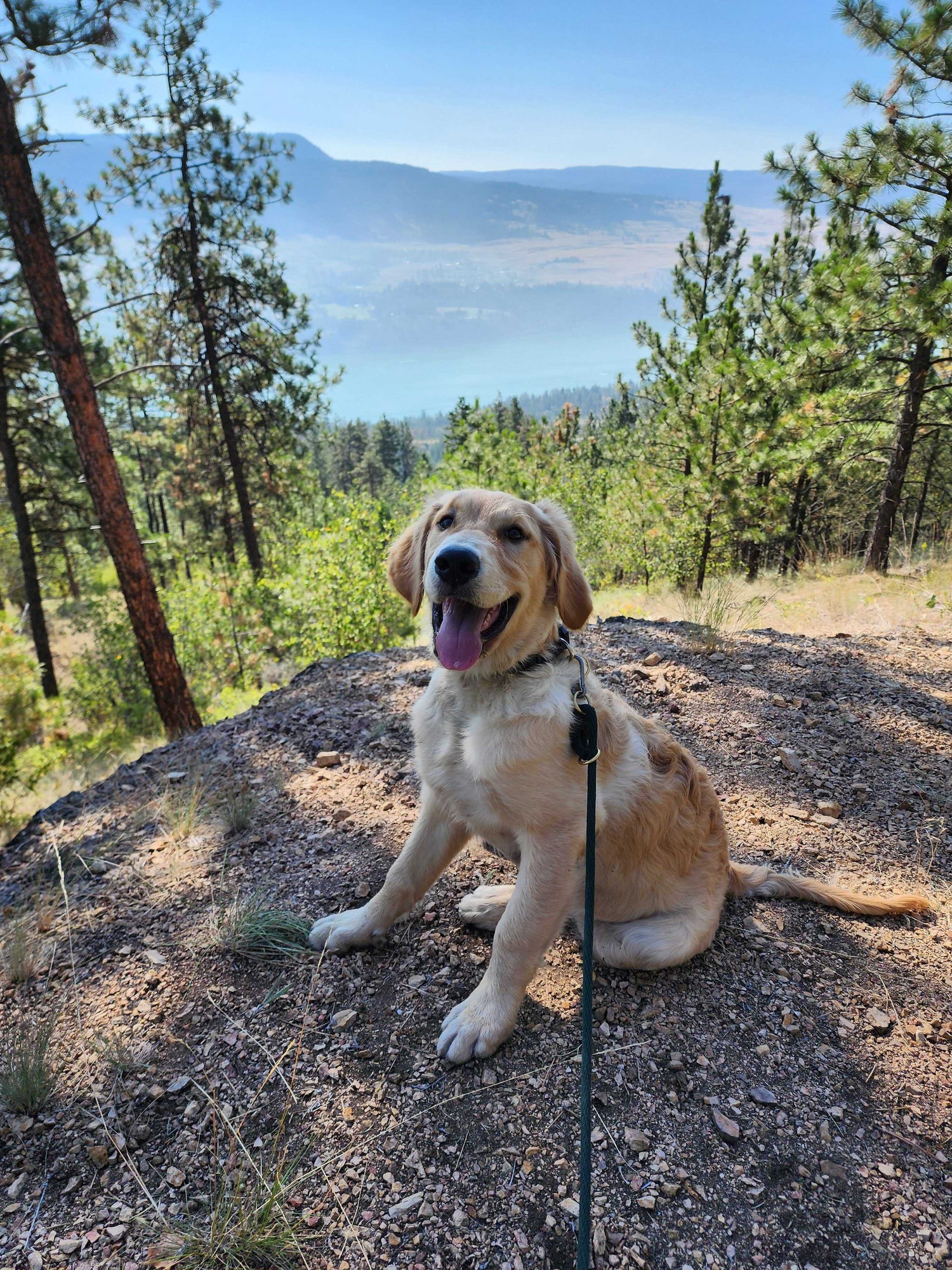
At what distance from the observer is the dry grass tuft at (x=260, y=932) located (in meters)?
2.49

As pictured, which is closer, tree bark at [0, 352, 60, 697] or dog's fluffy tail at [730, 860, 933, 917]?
dog's fluffy tail at [730, 860, 933, 917]

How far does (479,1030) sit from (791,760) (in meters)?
2.53

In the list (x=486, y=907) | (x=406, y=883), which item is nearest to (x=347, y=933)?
(x=406, y=883)

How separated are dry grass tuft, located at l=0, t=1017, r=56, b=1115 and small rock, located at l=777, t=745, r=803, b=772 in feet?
12.0

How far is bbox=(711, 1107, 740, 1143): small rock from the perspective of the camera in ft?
6.07

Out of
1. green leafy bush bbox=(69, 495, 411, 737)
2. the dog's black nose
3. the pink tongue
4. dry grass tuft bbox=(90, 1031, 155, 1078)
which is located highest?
the dog's black nose

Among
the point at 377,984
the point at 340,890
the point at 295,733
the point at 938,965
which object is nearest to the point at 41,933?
the point at 340,890

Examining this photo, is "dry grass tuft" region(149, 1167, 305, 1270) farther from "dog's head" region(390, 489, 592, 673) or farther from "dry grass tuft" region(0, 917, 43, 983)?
"dog's head" region(390, 489, 592, 673)

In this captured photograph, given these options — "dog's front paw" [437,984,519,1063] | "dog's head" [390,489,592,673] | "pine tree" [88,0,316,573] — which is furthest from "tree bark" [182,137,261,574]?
"dog's front paw" [437,984,519,1063]

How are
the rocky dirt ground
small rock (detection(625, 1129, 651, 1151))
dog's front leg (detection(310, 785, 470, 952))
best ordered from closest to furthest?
the rocky dirt ground
small rock (detection(625, 1129, 651, 1151))
dog's front leg (detection(310, 785, 470, 952))

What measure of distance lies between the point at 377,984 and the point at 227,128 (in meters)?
14.5

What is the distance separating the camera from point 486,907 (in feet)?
8.59

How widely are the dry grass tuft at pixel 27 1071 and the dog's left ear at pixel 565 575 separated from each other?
229 centimetres

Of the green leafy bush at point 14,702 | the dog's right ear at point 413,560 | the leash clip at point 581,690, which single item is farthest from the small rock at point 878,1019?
the green leafy bush at point 14,702
